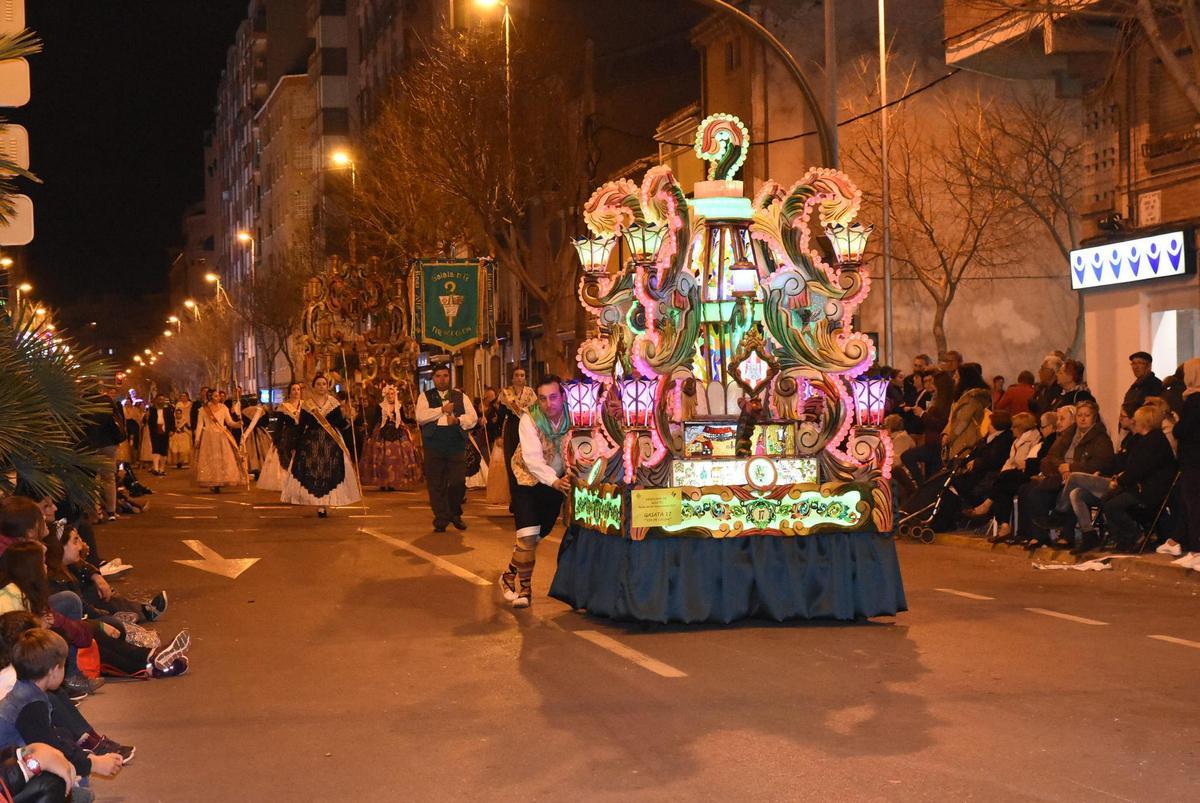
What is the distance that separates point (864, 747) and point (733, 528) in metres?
4.16

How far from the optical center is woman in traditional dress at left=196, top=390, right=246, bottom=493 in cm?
3064

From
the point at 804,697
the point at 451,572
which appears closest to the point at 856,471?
the point at 804,697

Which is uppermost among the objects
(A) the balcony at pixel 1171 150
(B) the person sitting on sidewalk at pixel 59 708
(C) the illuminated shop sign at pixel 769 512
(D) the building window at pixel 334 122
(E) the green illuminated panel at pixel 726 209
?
(D) the building window at pixel 334 122

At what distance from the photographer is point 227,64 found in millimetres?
148750

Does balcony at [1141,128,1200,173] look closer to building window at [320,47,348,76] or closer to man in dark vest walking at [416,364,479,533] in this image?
man in dark vest walking at [416,364,479,533]

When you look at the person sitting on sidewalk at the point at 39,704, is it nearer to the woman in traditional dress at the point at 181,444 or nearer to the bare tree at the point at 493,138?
the bare tree at the point at 493,138

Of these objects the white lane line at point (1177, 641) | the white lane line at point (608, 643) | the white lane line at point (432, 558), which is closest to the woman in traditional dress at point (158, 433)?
the white lane line at point (432, 558)

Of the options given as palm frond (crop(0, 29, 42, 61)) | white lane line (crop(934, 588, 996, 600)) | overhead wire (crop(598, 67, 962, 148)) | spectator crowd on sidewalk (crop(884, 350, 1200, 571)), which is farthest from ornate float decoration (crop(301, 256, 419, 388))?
palm frond (crop(0, 29, 42, 61))

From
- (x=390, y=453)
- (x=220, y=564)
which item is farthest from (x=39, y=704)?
(x=390, y=453)

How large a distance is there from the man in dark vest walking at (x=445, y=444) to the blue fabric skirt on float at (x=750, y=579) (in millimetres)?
7792

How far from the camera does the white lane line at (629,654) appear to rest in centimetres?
975

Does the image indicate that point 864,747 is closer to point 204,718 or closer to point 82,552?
point 204,718

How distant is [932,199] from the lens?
33.1m

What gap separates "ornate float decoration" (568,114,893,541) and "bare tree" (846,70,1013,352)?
19335mm
